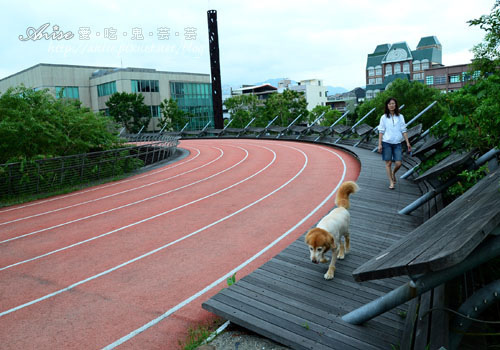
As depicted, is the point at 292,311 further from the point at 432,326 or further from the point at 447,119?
the point at 447,119

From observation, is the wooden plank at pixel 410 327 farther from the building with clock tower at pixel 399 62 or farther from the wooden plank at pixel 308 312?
the building with clock tower at pixel 399 62

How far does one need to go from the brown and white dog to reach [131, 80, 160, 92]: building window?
211 feet

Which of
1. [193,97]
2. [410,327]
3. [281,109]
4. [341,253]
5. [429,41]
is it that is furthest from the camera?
[429,41]

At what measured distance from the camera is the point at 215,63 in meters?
50.5

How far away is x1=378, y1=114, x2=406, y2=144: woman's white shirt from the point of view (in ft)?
29.0

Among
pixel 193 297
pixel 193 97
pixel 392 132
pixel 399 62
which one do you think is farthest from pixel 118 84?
pixel 399 62

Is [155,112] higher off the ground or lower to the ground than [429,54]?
lower

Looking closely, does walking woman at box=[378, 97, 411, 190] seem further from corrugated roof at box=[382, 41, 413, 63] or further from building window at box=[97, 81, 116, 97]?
corrugated roof at box=[382, 41, 413, 63]

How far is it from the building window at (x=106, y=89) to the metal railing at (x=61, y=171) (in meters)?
50.1

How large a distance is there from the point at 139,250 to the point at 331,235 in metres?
4.49

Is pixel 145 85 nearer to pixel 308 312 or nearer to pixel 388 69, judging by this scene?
pixel 308 312

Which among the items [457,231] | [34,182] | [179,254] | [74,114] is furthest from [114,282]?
[74,114]

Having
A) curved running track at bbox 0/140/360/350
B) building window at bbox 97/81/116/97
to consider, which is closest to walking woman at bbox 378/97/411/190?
curved running track at bbox 0/140/360/350

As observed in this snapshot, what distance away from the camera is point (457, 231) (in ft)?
8.20
